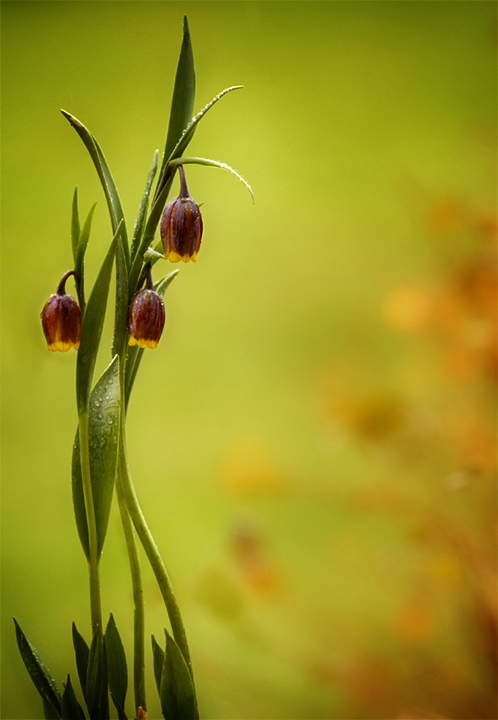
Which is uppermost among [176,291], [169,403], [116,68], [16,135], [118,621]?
[116,68]

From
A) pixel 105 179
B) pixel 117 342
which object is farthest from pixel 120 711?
pixel 105 179

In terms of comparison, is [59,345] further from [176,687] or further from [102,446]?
[176,687]

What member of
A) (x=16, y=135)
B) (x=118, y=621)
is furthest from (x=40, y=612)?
(x=16, y=135)

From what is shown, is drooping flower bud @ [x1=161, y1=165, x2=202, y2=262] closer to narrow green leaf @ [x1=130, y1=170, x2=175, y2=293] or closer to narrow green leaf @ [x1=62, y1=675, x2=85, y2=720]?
narrow green leaf @ [x1=130, y1=170, x2=175, y2=293]

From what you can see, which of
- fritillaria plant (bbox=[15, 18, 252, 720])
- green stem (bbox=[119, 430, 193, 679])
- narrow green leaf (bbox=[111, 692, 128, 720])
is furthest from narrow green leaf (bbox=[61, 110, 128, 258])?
narrow green leaf (bbox=[111, 692, 128, 720])

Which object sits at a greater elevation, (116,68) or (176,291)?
(116,68)

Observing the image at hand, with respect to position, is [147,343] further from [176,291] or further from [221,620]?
[221,620]
